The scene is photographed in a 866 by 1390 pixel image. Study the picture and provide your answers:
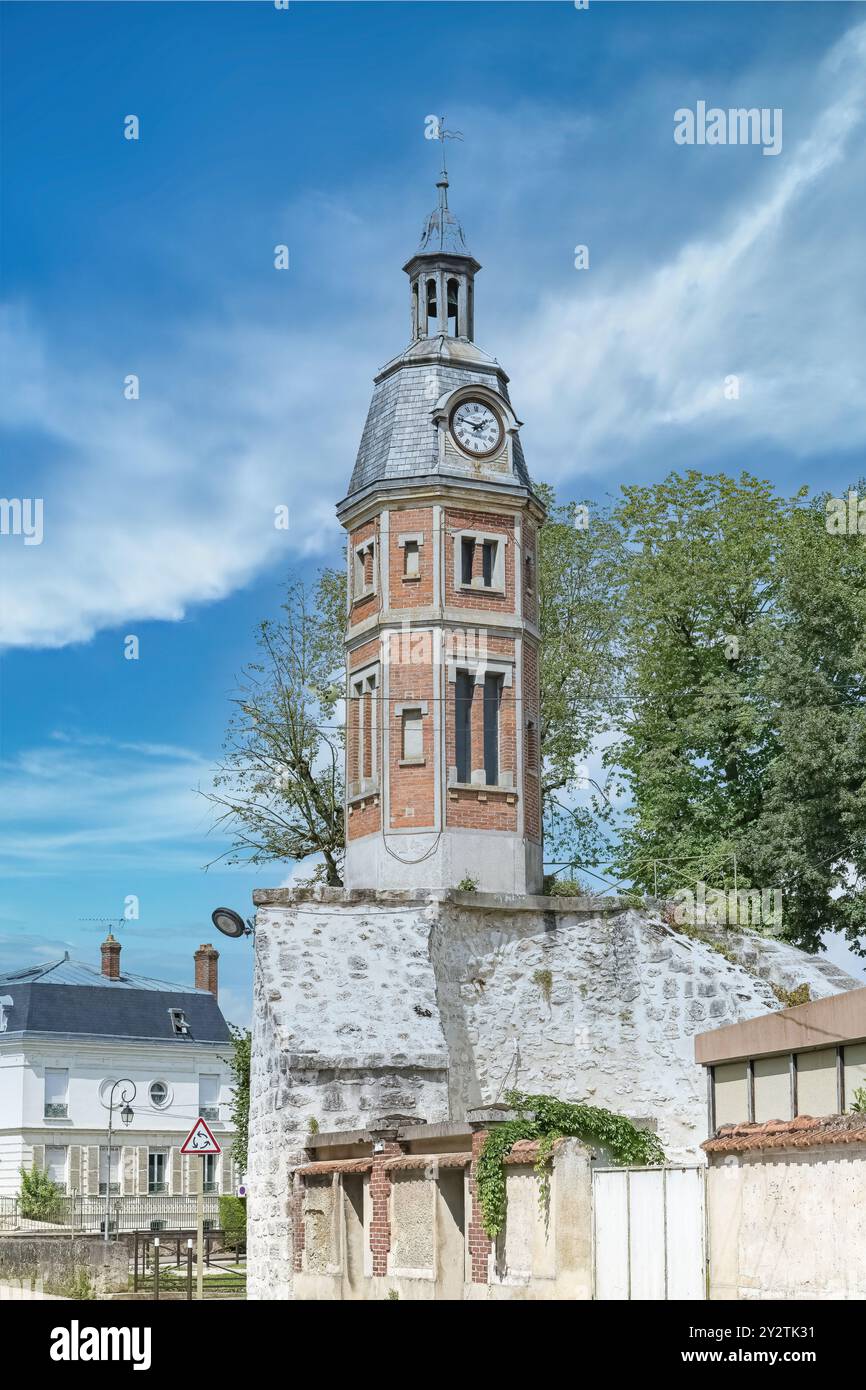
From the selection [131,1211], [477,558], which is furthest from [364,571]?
[131,1211]

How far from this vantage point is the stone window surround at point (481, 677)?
2628 cm

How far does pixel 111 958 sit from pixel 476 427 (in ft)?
141

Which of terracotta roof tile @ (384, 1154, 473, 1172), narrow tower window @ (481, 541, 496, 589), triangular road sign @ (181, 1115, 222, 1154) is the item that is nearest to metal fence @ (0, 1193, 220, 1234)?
narrow tower window @ (481, 541, 496, 589)

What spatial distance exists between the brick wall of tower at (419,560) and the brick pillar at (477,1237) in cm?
1096

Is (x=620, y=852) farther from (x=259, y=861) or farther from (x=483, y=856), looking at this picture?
(x=483, y=856)

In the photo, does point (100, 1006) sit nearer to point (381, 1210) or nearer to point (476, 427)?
point (476, 427)

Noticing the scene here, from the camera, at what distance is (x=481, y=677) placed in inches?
1053

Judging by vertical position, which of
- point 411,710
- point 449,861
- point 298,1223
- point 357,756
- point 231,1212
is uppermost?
point 411,710

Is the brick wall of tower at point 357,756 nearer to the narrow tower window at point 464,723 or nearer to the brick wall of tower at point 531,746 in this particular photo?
the narrow tower window at point 464,723

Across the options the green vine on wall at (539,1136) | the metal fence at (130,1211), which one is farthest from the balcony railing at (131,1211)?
the green vine on wall at (539,1136)

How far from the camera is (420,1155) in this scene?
1920 centimetres

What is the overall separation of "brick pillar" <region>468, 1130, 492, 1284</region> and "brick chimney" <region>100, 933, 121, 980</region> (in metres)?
A: 49.0

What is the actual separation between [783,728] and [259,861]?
35.6 feet
